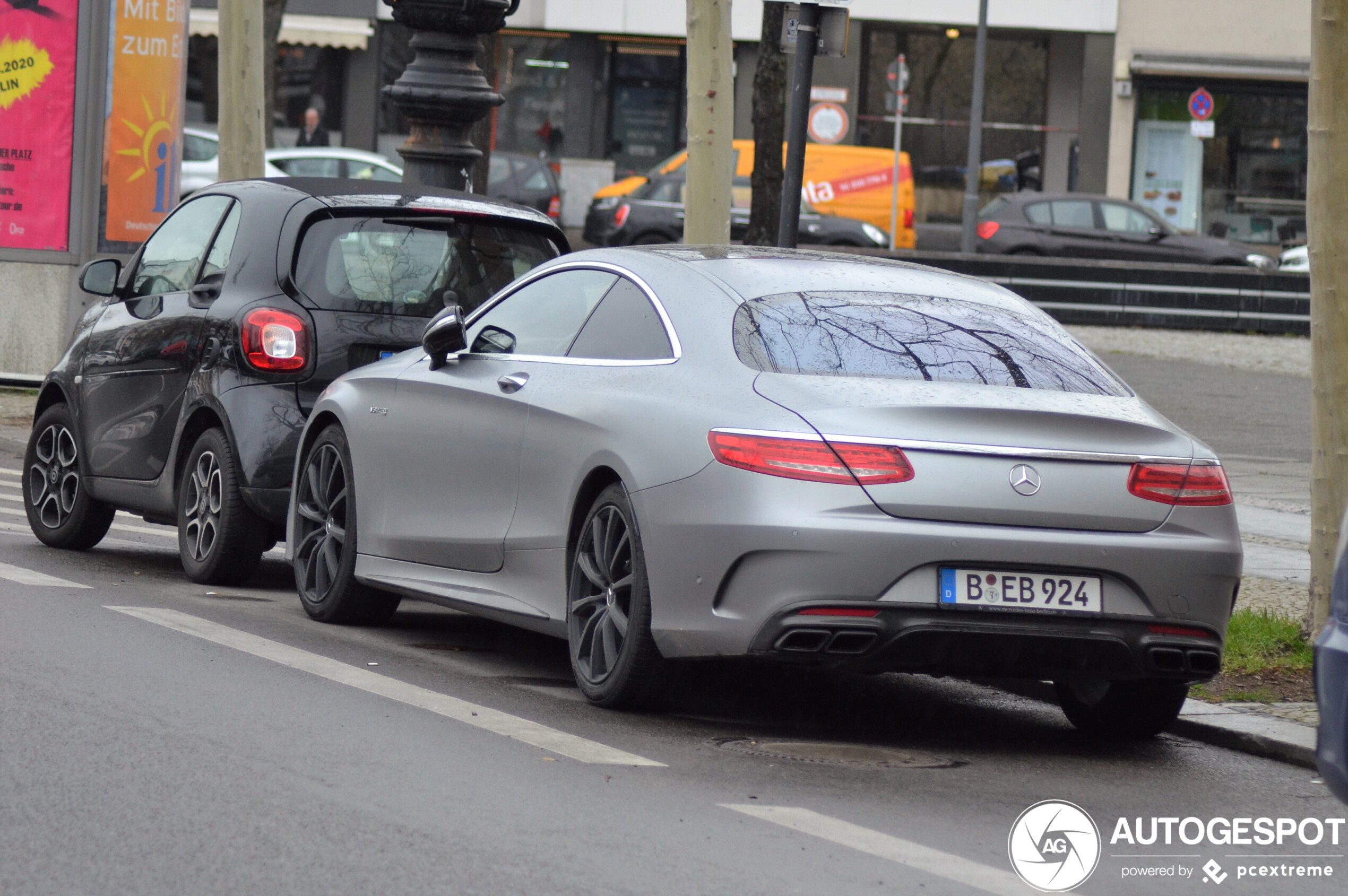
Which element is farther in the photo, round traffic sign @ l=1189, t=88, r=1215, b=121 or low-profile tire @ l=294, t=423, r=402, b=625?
round traffic sign @ l=1189, t=88, r=1215, b=121

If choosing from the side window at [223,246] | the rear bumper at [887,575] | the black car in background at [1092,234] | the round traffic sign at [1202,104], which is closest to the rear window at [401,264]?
the side window at [223,246]

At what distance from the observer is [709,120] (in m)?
13.1

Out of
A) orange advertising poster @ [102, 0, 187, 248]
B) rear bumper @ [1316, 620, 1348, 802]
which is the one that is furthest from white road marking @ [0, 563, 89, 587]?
orange advertising poster @ [102, 0, 187, 248]

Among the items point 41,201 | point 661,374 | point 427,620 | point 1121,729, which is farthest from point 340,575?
point 41,201

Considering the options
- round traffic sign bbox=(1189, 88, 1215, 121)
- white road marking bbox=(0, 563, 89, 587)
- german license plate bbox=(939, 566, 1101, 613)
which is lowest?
white road marking bbox=(0, 563, 89, 587)

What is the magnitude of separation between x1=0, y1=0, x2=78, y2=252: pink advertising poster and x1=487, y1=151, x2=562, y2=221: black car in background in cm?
1685

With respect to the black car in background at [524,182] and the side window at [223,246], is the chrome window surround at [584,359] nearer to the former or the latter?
the side window at [223,246]

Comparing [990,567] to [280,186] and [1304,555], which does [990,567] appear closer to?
[280,186]

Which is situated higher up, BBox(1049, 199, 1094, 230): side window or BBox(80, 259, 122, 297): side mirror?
BBox(1049, 199, 1094, 230): side window

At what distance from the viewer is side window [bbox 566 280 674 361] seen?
6.70 metres

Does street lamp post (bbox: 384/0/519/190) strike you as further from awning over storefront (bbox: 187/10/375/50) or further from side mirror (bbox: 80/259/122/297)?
awning over storefront (bbox: 187/10/375/50)

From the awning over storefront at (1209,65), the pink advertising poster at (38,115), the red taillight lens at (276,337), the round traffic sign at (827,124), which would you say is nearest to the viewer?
the red taillight lens at (276,337)

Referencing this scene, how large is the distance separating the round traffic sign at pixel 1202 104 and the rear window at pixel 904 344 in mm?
35496

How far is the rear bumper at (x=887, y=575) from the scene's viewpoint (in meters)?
5.85
